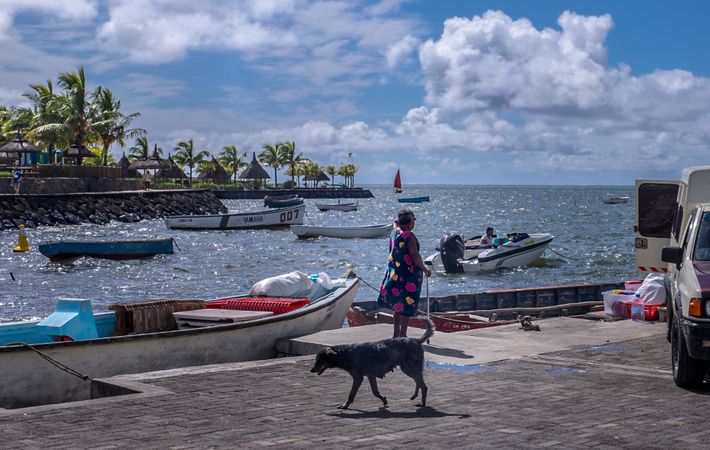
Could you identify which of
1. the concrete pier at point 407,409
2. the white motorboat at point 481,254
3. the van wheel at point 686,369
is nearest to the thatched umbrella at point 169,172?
the white motorboat at point 481,254

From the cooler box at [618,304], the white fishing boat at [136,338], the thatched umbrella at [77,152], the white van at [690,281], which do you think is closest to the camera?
the white van at [690,281]

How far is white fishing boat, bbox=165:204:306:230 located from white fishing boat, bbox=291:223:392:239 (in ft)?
32.3

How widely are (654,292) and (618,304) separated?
3.13ft

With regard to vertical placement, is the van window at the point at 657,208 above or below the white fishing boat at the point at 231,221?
above

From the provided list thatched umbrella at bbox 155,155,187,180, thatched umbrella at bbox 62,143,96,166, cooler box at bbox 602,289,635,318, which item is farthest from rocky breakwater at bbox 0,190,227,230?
cooler box at bbox 602,289,635,318

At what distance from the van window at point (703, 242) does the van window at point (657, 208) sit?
4902 mm

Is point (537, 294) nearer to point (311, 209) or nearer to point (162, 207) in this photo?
point (162, 207)

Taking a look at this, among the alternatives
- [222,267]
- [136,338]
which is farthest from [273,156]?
[136,338]

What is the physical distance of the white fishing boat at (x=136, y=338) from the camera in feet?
33.2

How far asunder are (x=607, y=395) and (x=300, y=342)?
14.6 feet

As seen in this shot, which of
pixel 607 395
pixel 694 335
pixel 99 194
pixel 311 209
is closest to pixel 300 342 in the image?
pixel 607 395

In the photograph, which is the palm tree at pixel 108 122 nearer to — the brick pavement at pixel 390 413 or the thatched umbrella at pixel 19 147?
the thatched umbrella at pixel 19 147

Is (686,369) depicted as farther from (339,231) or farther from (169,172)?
(169,172)

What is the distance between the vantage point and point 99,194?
76.6 m
